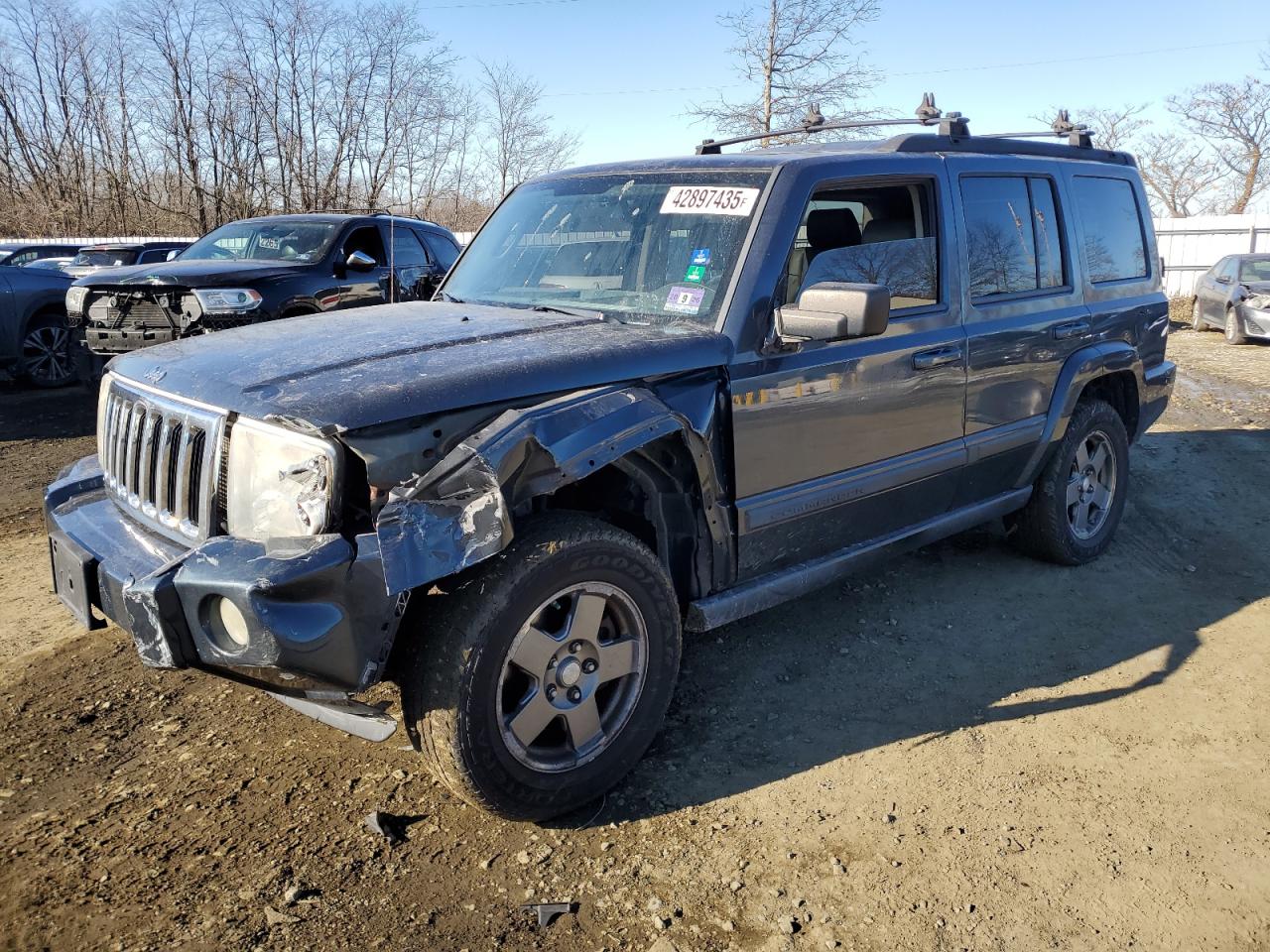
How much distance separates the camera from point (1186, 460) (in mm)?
7207

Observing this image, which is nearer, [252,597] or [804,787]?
[252,597]

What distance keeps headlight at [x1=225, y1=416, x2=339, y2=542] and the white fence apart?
2263cm

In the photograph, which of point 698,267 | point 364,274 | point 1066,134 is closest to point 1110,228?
point 1066,134

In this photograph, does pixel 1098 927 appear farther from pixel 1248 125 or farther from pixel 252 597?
pixel 1248 125

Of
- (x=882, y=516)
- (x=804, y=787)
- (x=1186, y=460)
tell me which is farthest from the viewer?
(x=1186, y=460)

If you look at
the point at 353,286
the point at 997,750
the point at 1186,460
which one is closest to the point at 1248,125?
the point at 1186,460

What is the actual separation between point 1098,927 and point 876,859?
23.2 inches

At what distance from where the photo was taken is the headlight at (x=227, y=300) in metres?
7.82

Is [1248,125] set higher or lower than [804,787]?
higher

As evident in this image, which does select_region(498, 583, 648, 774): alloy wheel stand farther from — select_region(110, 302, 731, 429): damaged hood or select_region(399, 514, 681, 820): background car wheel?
select_region(110, 302, 731, 429): damaged hood

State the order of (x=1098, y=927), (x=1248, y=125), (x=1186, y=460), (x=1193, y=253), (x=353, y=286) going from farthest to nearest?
(x=1248, y=125)
(x=1193, y=253)
(x=353, y=286)
(x=1186, y=460)
(x=1098, y=927)

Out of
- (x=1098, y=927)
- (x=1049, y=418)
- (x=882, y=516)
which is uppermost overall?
(x=1049, y=418)

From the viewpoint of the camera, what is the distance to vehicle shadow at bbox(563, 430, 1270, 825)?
133 inches

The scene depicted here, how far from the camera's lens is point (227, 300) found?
7898 mm
